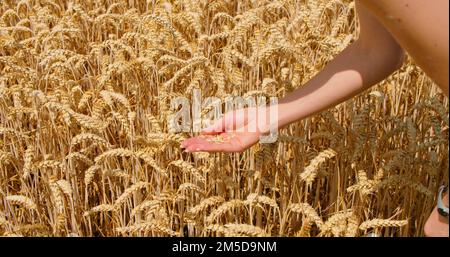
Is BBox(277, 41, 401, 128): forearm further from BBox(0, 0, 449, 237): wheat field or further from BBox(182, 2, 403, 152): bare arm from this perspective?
BBox(0, 0, 449, 237): wheat field

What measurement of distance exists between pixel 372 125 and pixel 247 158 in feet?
1.02

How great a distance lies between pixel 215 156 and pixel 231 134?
0.72 feet

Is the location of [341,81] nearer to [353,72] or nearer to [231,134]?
[353,72]

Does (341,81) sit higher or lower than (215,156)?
higher

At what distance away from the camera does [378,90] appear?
182cm

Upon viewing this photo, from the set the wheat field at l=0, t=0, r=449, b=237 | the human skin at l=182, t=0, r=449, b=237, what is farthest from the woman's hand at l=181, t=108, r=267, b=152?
the wheat field at l=0, t=0, r=449, b=237

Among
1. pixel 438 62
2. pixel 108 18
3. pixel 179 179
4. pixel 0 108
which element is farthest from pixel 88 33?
pixel 438 62

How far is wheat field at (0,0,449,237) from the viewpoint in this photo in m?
1.54

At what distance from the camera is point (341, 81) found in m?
1.38

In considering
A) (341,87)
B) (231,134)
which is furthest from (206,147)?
(341,87)

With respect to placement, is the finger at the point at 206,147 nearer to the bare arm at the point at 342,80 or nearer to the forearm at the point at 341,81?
the bare arm at the point at 342,80

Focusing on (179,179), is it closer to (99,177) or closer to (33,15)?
(99,177)

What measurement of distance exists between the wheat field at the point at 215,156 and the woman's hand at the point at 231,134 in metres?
0.11

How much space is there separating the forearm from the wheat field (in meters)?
0.13
